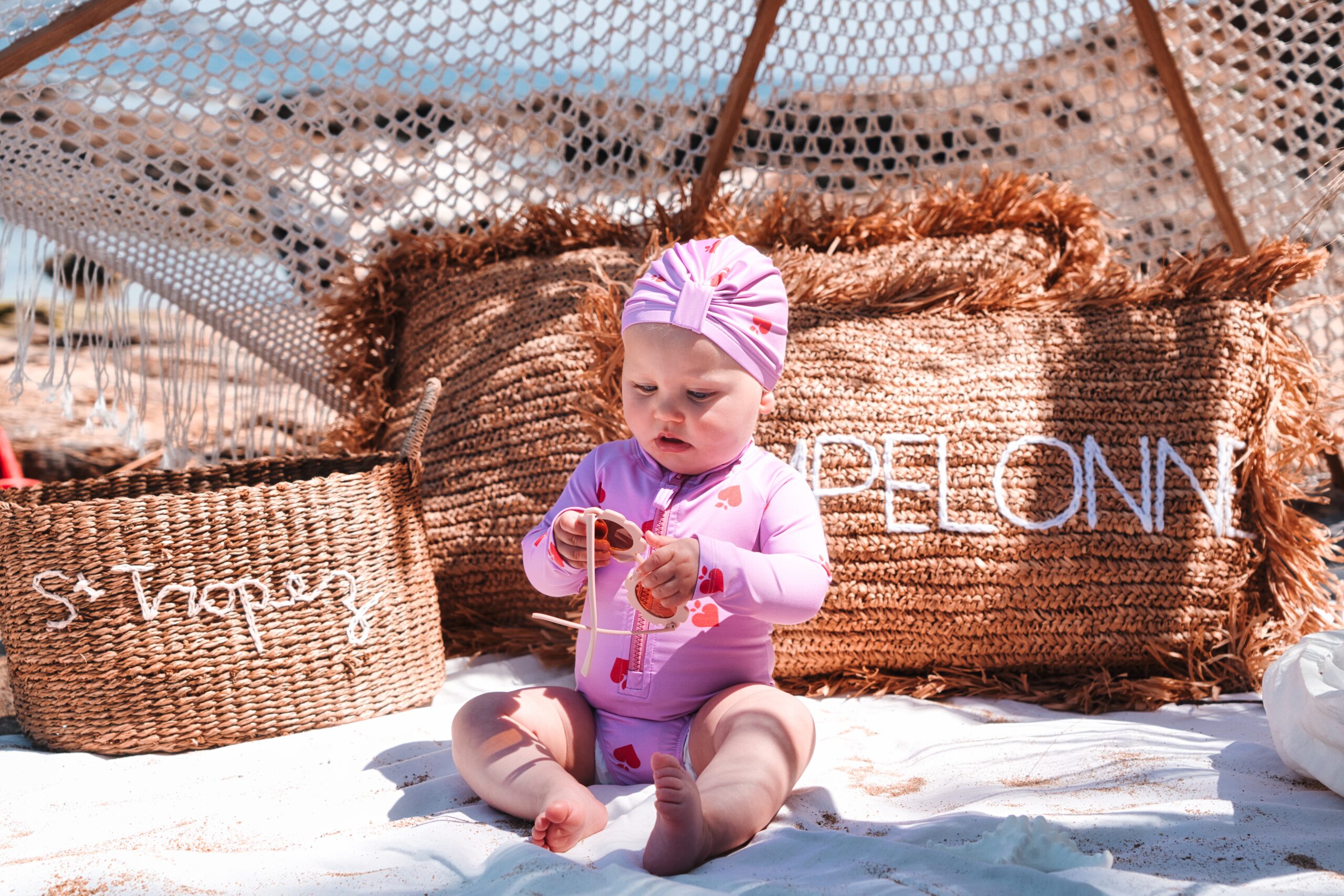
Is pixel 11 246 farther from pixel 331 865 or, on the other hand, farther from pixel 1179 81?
pixel 1179 81

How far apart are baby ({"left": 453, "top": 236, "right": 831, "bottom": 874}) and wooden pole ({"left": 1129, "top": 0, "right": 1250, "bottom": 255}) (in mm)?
1274

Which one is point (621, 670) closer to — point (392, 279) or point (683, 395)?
point (683, 395)

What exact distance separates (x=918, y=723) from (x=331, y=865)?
0.88 meters

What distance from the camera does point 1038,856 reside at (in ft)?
3.03

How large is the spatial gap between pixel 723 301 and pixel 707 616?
40 centimetres

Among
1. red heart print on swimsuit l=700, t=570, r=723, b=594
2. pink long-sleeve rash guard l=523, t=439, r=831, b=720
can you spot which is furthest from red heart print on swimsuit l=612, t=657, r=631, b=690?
red heart print on swimsuit l=700, t=570, r=723, b=594

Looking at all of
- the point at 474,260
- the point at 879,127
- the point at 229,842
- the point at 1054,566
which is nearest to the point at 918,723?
the point at 1054,566

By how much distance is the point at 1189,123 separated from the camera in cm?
213

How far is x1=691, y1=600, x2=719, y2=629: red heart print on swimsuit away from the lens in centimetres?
123

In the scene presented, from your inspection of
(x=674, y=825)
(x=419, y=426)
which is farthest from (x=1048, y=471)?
(x=419, y=426)

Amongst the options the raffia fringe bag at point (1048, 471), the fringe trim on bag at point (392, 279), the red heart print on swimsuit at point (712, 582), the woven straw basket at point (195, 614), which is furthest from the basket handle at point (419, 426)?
the red heart print on swimsuit at point (712, 582)

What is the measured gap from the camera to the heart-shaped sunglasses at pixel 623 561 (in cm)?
111

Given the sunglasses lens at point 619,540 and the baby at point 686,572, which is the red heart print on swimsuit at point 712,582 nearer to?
the baby at point 686,572

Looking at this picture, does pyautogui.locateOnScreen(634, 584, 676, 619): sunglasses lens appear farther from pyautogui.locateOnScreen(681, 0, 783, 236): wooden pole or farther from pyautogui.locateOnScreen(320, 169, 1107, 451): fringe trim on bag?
pyautogui.locateOnScreen(681, 0, 783, 236): wooden pole
